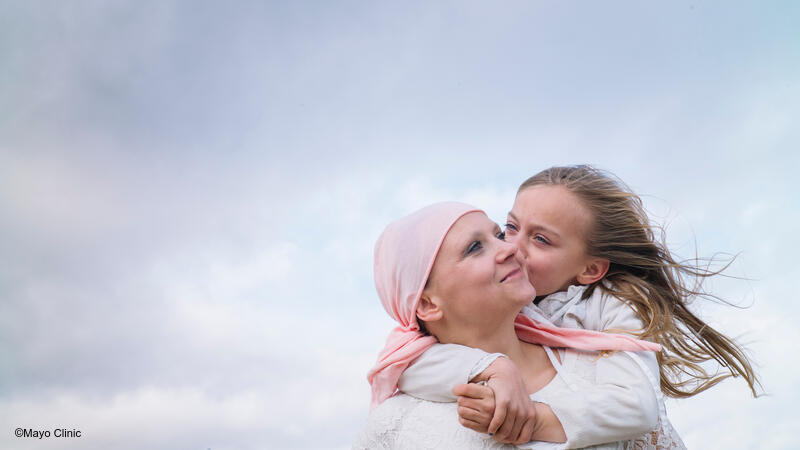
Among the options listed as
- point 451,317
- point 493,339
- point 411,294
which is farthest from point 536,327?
point 411,294

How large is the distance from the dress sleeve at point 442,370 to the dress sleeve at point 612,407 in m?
0.40

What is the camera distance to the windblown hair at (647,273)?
4109 millimetres

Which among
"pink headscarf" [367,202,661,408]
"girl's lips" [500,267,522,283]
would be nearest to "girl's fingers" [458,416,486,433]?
"pink headscarf" [367,202,661,408]

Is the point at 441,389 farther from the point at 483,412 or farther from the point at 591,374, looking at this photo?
the point at 591,374

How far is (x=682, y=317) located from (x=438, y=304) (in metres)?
1.83

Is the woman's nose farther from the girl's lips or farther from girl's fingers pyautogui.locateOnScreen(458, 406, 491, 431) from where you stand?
girl's fingers pyautogui.locateOnScreen(458, 406, 491, 431)

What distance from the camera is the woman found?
3.44m

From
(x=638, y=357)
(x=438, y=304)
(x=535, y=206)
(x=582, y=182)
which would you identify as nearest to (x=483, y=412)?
(x=438, y=304)

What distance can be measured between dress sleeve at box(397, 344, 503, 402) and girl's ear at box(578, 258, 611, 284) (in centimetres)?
106

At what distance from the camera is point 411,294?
359 cm

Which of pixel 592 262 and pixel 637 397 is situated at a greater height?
pixel 592 262

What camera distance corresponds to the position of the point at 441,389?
3389 millimetres

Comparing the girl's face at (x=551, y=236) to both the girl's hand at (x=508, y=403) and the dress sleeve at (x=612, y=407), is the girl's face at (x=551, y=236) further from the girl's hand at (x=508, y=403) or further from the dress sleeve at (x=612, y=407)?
the girl's hand at (x=508, y=403)

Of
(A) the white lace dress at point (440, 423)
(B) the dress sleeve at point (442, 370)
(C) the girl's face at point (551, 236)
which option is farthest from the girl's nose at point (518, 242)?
(B) the dress sleeve at point (442, 370)
